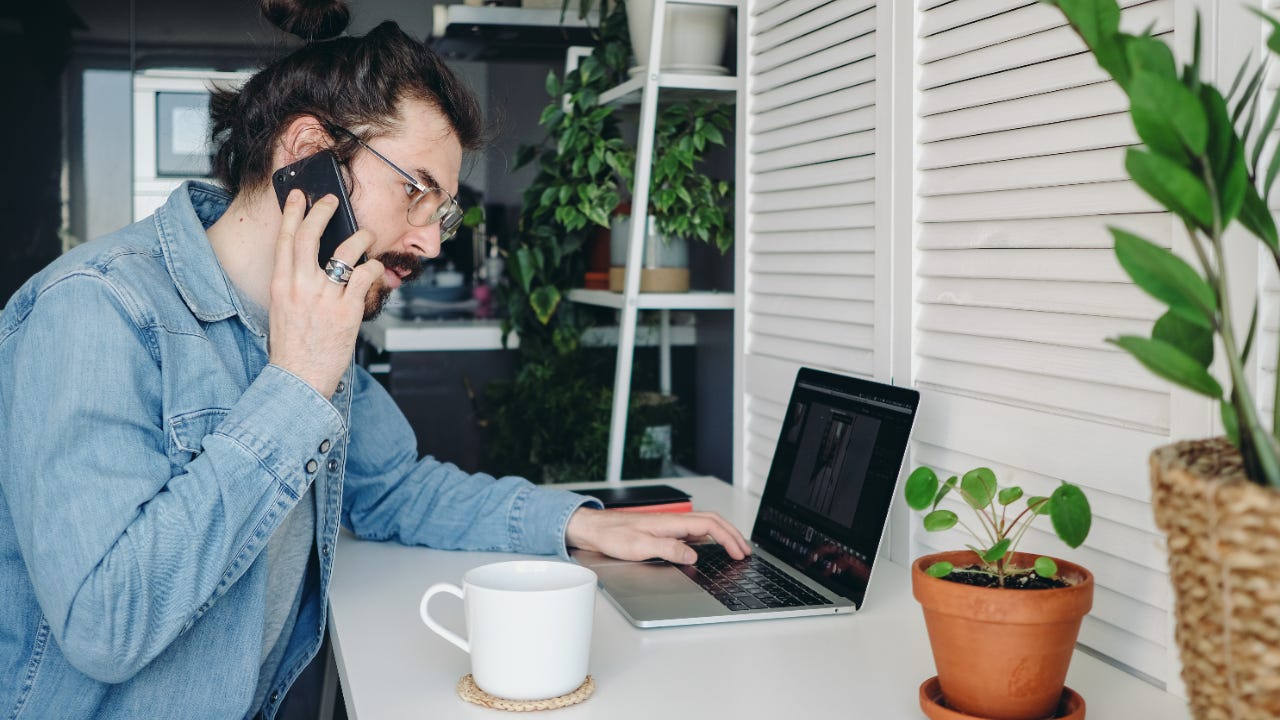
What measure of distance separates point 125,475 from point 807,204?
968 millimetres

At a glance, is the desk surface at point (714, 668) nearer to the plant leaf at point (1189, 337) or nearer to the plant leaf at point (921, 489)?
the plant leaf at point (921, 489)

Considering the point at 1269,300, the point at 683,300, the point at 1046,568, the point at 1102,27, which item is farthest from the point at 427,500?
the point at 1102,27

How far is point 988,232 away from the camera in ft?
3.89

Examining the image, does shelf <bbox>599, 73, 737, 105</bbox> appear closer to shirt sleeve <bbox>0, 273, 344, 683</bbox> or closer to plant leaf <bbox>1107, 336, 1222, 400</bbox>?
shirt sleeve <bbox>0, 273, 344, 683</bbox>

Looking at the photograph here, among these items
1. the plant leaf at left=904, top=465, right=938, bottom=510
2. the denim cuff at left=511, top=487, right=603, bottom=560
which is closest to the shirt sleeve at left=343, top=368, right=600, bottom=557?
the denim cuff at left=511, top=487, right=603, bottom=560

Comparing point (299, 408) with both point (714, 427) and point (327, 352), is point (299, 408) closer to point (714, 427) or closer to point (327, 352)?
point (327, 352)

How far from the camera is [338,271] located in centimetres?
117

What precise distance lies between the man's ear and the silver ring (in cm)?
15

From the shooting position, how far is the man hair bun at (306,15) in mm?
1362

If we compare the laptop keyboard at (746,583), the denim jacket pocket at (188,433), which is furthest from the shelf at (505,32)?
the denim jacket pocket at (188,433)

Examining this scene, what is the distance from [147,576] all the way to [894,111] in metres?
0.95

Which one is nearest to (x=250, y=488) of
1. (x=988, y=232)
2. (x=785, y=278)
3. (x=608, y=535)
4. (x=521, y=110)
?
(x=608, y=535)

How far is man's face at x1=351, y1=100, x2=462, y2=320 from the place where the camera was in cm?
126

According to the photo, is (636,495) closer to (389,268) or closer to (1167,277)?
(389,268)
